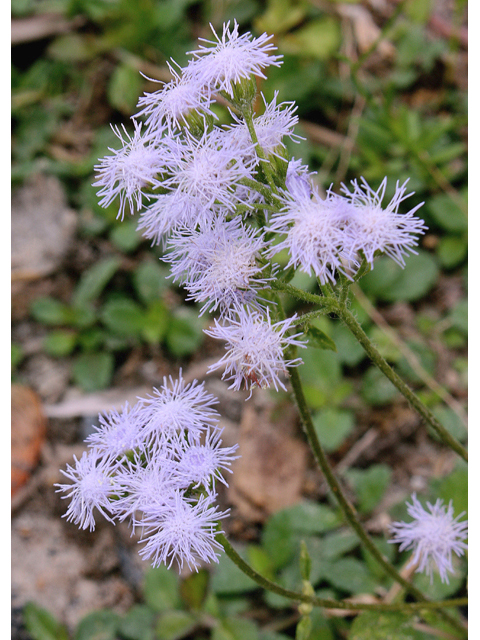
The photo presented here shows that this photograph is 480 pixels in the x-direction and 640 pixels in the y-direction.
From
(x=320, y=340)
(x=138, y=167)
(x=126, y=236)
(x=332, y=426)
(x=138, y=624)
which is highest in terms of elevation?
(x=126, y=236)

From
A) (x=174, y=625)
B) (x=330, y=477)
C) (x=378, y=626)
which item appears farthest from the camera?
(x=174, y=625)

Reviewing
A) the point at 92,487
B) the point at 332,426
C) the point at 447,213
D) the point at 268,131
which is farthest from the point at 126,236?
the point at 92,487

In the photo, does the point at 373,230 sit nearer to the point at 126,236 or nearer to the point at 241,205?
the point at 241,205

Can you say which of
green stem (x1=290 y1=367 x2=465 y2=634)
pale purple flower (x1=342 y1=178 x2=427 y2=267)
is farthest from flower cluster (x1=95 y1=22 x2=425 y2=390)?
green stem (x1=290 y1=367 x2=465 y2=634)

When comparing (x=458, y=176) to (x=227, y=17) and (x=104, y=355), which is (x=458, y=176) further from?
(x=104, y=355)

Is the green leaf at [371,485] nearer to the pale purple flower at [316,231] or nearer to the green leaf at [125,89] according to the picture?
the pale purple flower at [316,231]

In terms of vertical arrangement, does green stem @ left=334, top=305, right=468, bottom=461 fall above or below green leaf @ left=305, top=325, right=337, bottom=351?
below

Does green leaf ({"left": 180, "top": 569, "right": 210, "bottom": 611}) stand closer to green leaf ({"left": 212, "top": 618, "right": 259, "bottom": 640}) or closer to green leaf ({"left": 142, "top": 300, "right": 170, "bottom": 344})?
green leaf ({"left": 212, "top": 618, "right": 259, "bottom": 640})
